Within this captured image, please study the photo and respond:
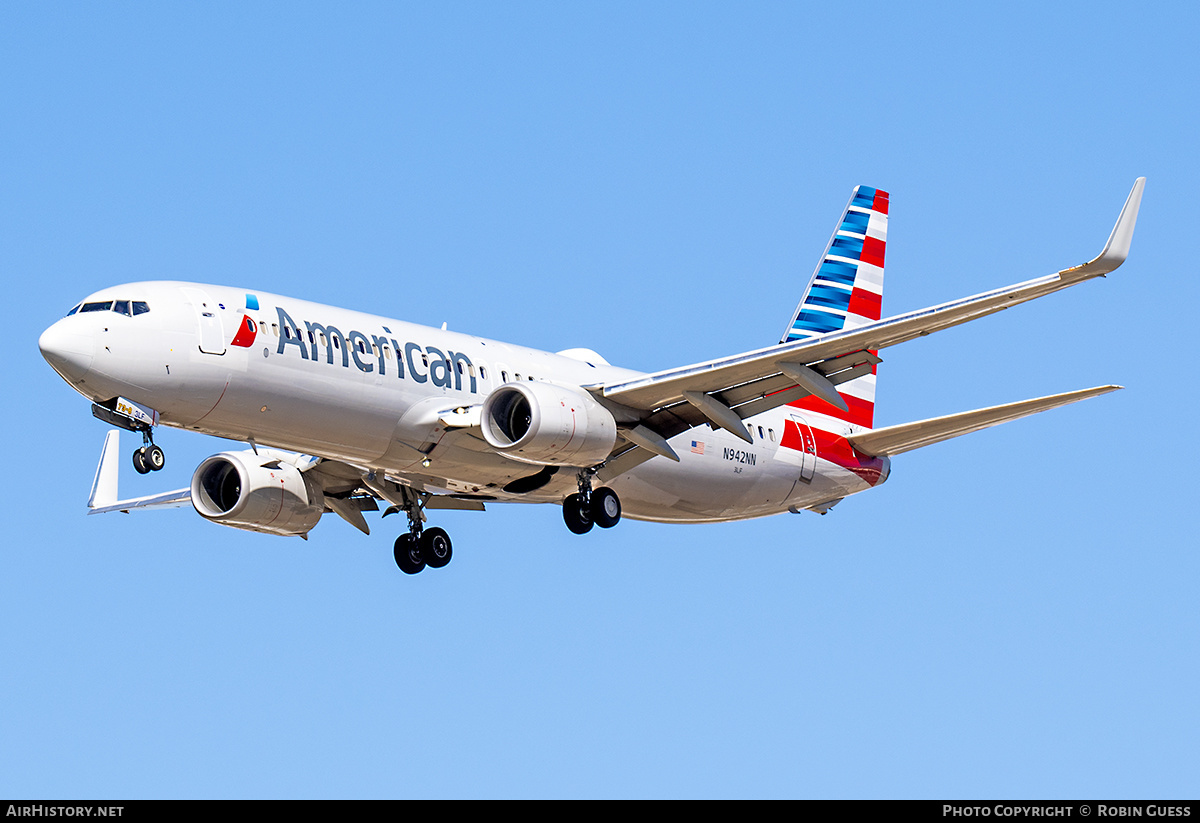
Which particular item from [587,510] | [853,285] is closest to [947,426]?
[587,510]

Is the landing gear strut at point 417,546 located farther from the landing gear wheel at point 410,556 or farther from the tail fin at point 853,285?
the tail fin at point 853,285

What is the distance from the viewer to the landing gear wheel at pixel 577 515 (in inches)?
1444

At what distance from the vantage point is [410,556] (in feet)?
130

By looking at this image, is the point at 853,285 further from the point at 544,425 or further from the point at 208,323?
the point at 208,323

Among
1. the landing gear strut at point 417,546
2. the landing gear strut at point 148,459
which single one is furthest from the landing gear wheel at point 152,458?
the landing gear strut at point 417,546

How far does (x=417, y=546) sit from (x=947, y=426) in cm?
1355

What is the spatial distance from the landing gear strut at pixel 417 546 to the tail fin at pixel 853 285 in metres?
12.7

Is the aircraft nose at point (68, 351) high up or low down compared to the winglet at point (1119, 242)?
down
